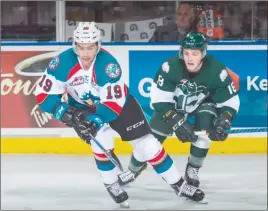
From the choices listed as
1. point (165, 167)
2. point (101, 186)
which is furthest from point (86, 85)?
point (101, 186)

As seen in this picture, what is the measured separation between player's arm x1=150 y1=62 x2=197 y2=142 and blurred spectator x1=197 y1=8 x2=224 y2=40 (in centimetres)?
76

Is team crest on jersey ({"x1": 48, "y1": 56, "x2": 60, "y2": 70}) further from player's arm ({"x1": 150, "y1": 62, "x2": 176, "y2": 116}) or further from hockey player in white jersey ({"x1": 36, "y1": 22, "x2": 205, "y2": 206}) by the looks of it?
player's arm ({"x1": 150, "y1": 62, "x2": 176, "y2": 116})

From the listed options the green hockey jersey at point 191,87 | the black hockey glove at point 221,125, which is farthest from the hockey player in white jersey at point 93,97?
the black hockey glove at point 221,125

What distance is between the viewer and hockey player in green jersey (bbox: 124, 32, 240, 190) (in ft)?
8.30

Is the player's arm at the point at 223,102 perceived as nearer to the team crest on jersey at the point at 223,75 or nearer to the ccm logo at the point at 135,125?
the team crest on jersey at the point at 223,75

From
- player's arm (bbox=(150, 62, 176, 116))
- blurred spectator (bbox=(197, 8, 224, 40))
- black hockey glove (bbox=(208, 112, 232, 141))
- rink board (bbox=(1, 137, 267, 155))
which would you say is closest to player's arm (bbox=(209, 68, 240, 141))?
black hockey glove (bbox=(208, 112, 232, 141))

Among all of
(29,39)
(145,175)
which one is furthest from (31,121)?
(145,175)

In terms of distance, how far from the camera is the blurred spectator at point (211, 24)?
3.52 metres

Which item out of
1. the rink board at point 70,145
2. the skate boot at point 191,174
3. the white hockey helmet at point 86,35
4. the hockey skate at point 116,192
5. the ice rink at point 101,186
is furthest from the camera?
the rink board at point 70,145

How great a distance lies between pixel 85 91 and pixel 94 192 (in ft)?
3.08

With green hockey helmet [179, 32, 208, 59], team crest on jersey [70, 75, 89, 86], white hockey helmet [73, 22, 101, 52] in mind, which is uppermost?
white hockey helmet [73, 22, 101, 52]

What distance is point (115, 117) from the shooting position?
2656 millimetres

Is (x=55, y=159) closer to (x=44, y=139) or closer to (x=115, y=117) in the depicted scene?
(x=44, y=139)

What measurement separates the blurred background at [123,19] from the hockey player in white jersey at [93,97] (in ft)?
4.84
